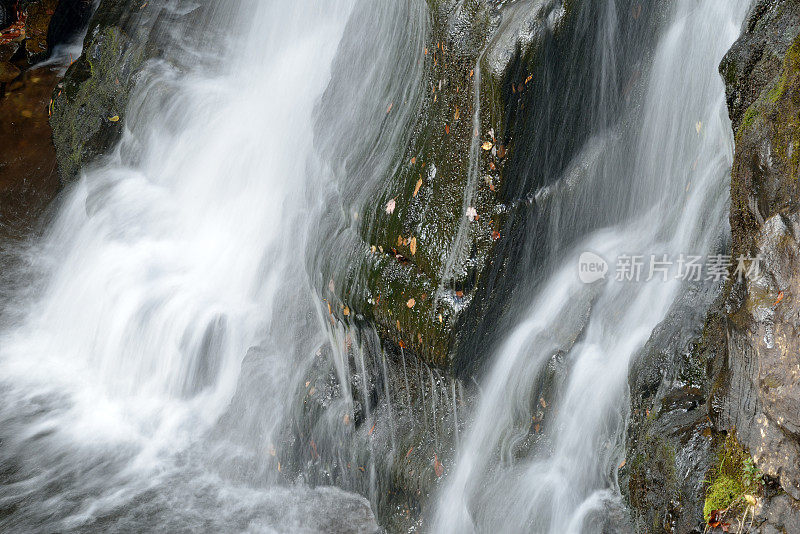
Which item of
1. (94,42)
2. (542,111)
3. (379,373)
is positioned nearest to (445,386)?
(379,373)

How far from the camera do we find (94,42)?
30.0 ft

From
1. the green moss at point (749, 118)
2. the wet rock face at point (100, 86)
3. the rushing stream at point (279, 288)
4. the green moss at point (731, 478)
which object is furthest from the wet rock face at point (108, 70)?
the green moss at point (731, 478)

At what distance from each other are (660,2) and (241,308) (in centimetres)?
465

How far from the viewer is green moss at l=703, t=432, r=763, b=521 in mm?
3133

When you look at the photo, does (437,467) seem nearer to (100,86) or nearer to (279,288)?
(279,288)

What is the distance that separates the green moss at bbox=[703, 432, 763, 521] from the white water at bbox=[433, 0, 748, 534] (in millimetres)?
1004

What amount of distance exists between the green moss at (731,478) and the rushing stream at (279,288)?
0.99 metres

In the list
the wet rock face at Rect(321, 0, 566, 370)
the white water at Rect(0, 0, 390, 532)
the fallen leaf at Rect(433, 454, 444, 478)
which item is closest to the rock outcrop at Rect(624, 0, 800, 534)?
the wet rock face at Rect(321, 0, 566, 370)

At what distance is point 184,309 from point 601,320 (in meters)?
4.30

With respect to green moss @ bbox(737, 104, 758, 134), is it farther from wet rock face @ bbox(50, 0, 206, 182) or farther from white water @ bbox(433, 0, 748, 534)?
wet rock face @ bbox(50, 0, 206, 182)

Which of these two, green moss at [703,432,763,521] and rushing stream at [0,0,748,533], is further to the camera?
rushing stream at [0,0,748,533]

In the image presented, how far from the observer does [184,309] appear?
6.91 metres

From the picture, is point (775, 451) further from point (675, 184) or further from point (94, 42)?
point (94, 42)

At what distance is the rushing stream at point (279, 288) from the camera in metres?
4.68
